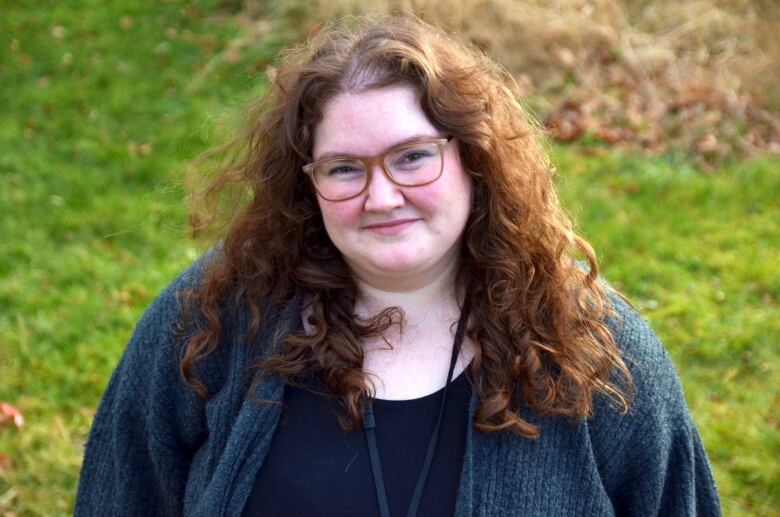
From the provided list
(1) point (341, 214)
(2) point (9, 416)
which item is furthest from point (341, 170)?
(2) point (9, 416)

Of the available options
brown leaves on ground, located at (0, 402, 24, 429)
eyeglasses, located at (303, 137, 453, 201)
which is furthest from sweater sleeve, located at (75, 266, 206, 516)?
brown leaves on ground, located at (0, 402, 24, 429)

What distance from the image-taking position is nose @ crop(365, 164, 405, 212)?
199 cm

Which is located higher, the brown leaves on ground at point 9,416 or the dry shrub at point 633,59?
the dry shrub at point 633,59

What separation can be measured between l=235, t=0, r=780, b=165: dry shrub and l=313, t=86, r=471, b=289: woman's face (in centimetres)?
392

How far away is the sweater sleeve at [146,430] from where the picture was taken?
7.69ft

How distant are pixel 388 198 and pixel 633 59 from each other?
4954mm

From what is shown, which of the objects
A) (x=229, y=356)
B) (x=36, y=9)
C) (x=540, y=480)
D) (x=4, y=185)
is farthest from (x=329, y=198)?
(x=36, y=9)

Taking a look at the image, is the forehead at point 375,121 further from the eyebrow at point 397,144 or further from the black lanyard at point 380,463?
the black lanyard at point 380,463

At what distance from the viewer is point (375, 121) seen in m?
2.01

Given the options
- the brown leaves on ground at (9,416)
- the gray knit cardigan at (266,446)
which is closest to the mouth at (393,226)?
the gray knit cardigan at (266,446)

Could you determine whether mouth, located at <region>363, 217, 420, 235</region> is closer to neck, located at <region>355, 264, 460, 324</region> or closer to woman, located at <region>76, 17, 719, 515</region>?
woman, located at <region>76, 17, 719, 515</region>

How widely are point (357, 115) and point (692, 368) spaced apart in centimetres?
250

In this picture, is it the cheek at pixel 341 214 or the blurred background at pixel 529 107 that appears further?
the blurred background at pixel 529 107

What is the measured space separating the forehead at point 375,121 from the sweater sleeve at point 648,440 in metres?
0.71
